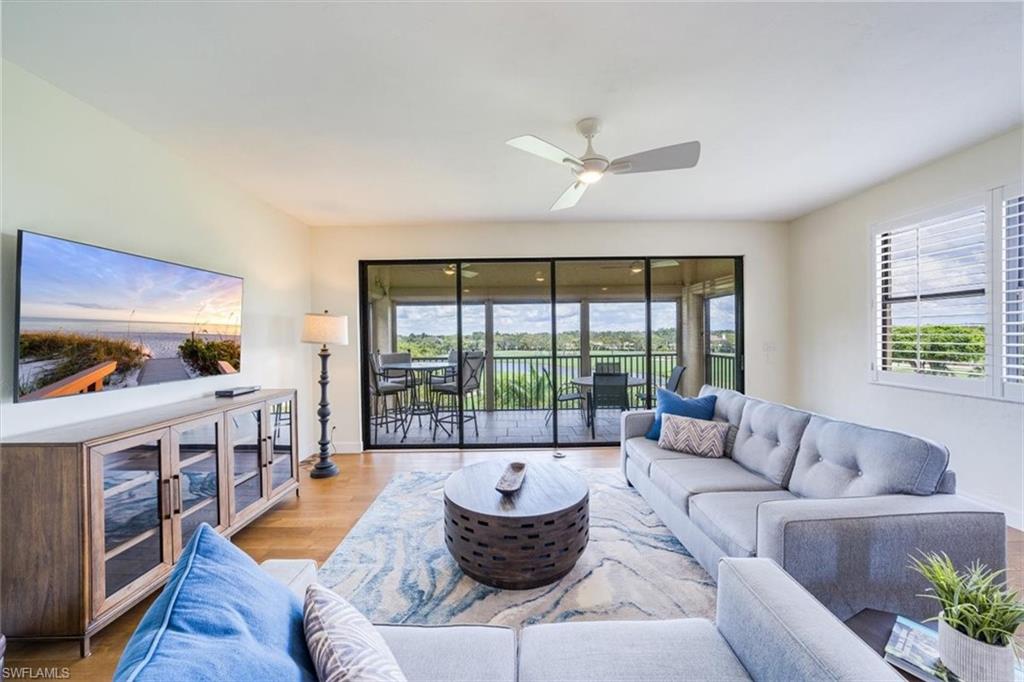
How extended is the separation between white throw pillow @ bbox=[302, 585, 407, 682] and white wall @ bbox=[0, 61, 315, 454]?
1.94 metres

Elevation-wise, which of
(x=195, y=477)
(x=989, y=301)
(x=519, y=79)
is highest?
(x=519, y=79)

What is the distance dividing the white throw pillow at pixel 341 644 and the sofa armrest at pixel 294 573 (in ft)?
0.85

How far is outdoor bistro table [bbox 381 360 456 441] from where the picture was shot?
477 centimetres

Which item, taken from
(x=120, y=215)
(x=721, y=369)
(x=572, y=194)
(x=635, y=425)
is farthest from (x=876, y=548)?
(x=120, y=215)

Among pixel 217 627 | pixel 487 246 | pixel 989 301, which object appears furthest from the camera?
pixel 487 246

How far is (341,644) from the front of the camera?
0.82 metres

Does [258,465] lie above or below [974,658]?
below

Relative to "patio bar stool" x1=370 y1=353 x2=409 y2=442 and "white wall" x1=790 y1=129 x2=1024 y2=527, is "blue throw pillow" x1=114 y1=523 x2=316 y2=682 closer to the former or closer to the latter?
"patio bar stool" x1=370 y1=353 x2=409 y2=442

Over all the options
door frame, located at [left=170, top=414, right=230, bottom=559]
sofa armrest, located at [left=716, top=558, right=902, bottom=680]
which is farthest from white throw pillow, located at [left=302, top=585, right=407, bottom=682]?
door frame, located at [left=170, top=414, right=230, bottom=559]

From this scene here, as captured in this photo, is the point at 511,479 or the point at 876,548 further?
the point at 511,479

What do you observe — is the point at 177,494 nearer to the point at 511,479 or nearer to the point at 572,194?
the point at 511,479

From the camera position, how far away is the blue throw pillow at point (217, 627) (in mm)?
589

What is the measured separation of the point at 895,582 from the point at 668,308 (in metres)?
3.48

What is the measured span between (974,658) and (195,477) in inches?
125
